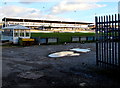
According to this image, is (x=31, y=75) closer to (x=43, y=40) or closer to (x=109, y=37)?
(x=109, y=37)

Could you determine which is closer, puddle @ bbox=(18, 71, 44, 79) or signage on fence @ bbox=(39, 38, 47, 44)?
puddle @ bbox=(18, 71, 44, 79)

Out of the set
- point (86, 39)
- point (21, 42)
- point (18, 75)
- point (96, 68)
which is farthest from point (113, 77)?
point (86, 39)

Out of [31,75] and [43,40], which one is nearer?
[31,75]

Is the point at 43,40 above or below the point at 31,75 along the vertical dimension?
above

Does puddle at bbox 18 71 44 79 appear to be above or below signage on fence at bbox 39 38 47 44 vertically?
below

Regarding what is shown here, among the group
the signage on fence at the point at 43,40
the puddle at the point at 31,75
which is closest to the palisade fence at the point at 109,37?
the puddle at the point at 31,75

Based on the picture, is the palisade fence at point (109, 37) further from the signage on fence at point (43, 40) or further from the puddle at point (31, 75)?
the signage on fence at point (43, 40)

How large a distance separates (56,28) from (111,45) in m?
99.0

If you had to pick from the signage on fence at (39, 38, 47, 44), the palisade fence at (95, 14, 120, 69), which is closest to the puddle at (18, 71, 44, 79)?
the palisade fence at (95, 14, 120, 69)

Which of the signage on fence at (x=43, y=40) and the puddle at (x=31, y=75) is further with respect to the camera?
the signage on fence at (x=43, y=40)

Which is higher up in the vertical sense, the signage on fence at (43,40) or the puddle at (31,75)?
the signage on fence at (43,40)

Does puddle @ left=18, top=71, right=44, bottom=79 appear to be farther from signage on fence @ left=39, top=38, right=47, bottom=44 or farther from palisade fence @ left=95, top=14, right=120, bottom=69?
signage on fence @ left=39, top=38, right=47, bottom=44

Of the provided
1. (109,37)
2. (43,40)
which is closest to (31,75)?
(109,37)

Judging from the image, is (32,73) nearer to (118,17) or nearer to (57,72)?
(57,72)
